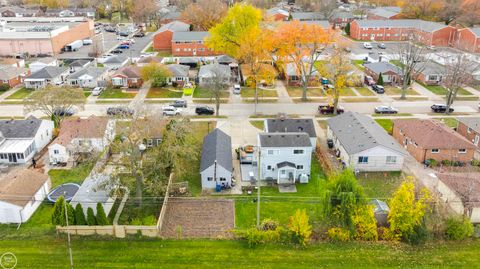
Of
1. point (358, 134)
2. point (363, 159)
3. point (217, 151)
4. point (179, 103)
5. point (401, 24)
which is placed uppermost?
point (401, 24)

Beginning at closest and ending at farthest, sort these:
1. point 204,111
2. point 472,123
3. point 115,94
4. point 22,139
Answer: point 22,139
point 472,123
point 204,111
point 115,94

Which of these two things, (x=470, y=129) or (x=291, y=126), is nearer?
(x=291, y=126)

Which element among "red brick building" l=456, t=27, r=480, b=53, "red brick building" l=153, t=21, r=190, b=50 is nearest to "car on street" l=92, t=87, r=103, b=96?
"red brick building" l=153, t=21, r=190, b=50

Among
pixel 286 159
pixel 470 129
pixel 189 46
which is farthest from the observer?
pixel 189 46

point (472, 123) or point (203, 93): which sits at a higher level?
point (472, 123)

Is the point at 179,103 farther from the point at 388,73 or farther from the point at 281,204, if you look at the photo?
the point at 388,73

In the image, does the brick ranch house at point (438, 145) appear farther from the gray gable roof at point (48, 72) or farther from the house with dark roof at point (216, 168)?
the gray gable roof at point (48, 72)

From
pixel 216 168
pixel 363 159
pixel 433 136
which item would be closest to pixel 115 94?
pixel 216 168
